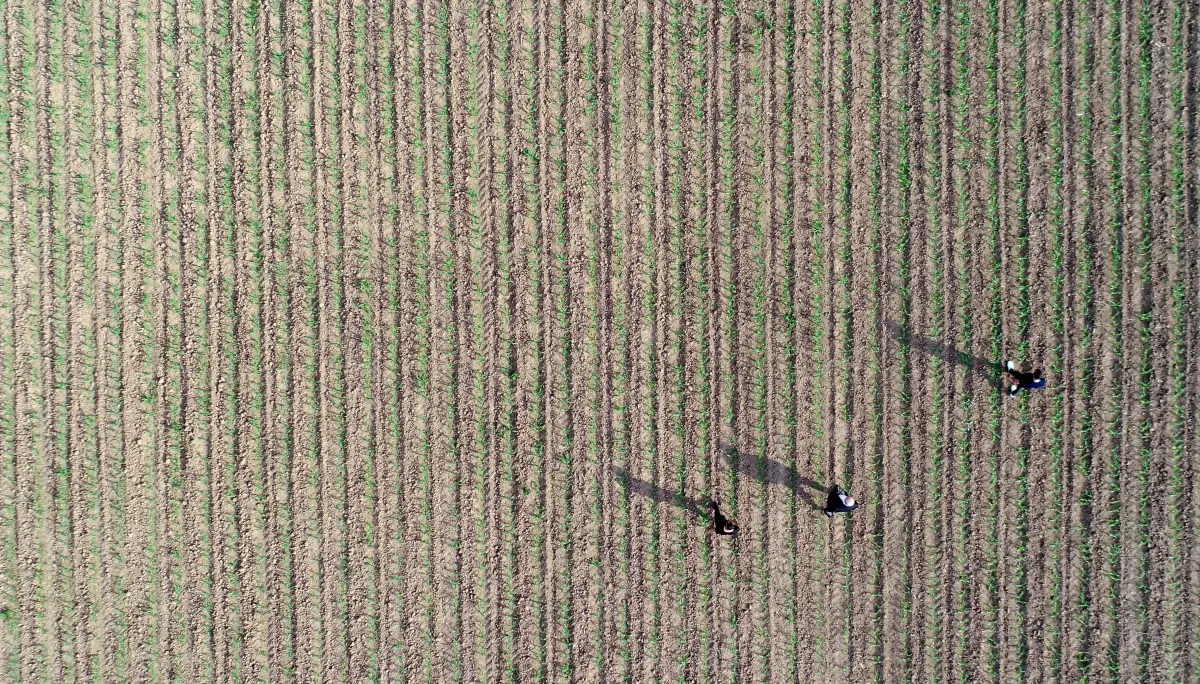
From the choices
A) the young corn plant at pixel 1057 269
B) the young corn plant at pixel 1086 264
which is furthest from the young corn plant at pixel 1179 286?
the young corn plant at pixel 1057 269

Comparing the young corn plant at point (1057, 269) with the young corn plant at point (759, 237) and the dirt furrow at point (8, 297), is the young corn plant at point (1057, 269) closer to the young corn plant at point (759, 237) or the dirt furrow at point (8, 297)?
the young corn plant at point (759, 237)

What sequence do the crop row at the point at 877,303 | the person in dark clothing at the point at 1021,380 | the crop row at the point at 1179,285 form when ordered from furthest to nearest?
1. the crop row at the point at 877,303
2. the crop row at the point at 1179,285
3. the person in dark clothing at the point at 1021,380

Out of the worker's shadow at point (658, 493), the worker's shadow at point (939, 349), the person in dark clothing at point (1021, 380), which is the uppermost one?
the worker's shadow at point (939, 349)

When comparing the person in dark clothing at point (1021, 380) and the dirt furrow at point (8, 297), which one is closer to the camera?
the person in dark clothing at point (1021, 380)

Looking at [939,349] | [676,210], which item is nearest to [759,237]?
[676,210]

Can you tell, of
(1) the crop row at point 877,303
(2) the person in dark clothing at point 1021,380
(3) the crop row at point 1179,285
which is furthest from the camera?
(1) the crop row at point 877,303

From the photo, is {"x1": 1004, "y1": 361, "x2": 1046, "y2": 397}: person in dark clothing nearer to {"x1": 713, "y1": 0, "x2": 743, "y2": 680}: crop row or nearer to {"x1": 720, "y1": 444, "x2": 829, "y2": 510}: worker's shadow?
{"x1": 720, "y1": 444, "x2": 829, "y2": 510}: worker's shadow

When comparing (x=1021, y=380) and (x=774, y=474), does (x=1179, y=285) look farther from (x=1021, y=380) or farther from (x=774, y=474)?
(x=774, y=474)
